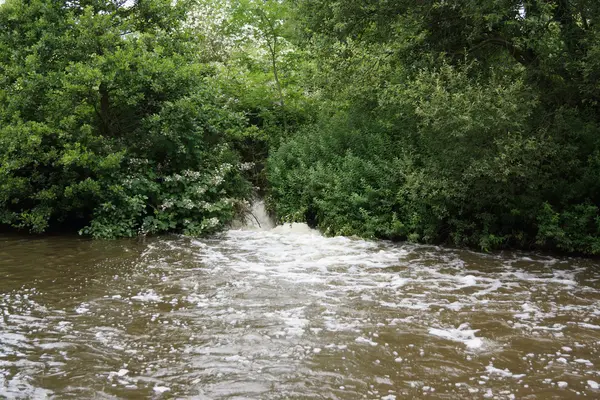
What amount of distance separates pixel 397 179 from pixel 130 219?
21.0ft

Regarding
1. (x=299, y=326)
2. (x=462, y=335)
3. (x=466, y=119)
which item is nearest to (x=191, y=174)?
(x=466, y=119)

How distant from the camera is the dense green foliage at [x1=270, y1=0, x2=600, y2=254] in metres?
9.55

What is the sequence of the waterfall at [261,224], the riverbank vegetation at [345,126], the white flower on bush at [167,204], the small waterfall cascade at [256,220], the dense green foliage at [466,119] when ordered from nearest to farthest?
the dense green foliage at [466,119] → the riverbank vegetation at [345,126] → the white flower on bush at [167,204] → the waterfall at [261,224] → the small waterfall cascade at [256,220]

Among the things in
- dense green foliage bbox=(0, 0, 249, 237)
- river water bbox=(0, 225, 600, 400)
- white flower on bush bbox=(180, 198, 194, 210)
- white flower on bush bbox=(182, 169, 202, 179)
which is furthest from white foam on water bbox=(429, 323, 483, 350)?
white flower on bush bbox=(182, 169, 202, 179)

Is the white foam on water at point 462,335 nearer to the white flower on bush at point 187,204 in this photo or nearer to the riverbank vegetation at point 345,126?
the riverbank vegetation at point 345,126

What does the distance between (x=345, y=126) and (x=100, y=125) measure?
6.52 m

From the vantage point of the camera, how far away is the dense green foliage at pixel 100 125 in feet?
39.7

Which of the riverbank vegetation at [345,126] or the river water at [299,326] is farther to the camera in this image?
the riverbank vegetation at [345,126]

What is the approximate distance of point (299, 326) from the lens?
20.3 feet

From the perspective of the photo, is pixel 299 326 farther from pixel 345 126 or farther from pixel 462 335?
pixel 345 126

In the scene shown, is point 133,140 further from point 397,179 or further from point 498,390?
point 498,390

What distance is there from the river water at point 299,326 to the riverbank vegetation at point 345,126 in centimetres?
144

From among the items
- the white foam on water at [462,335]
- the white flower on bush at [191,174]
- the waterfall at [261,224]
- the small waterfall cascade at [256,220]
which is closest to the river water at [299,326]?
the white foam on water at [462,335]

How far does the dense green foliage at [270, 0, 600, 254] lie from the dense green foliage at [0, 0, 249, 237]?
3356 millimetres
